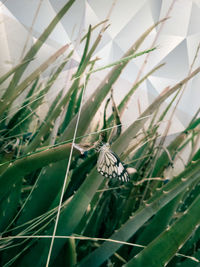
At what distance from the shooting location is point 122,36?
931 mm

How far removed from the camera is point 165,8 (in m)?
0.93

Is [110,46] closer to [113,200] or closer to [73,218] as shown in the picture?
[113,200]

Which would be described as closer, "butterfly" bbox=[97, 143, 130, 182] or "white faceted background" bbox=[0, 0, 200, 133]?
"butterfly" bbox=[97, 143, 130, 182]

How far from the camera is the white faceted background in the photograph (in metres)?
0.74

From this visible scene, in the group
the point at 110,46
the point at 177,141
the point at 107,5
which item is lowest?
the point at 177,141

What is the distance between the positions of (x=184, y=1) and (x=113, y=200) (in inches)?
30.6

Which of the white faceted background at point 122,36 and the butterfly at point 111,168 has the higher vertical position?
the white faceted background at point 122,36

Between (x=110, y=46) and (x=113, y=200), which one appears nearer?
(x=113, y=200)

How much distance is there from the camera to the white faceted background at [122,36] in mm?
742

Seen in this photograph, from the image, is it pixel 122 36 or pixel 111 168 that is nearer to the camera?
pixel 111 168

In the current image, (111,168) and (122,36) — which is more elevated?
(122,36)

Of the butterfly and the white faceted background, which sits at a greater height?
the white faceted background

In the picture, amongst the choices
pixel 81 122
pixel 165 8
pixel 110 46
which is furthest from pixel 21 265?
pixel 165 8

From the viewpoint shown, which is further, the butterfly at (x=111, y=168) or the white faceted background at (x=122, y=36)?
the white faceted background at (x=122, y=36)
